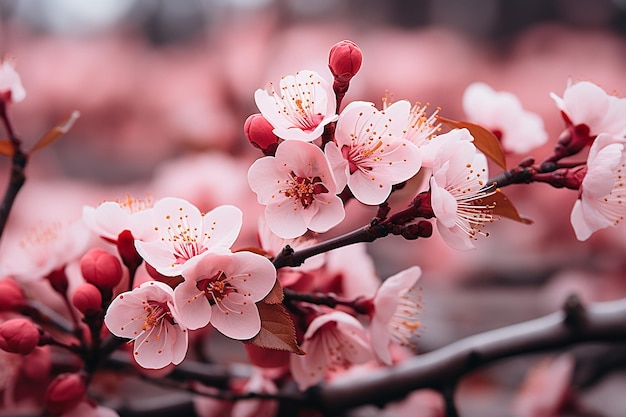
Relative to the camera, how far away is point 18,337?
421mm

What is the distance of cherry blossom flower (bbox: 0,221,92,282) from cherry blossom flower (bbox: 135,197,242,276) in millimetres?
147

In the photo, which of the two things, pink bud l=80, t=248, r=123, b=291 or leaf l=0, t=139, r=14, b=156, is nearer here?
pink bud l=80, t=248, r=123, b=291

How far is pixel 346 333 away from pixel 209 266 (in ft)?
0.50

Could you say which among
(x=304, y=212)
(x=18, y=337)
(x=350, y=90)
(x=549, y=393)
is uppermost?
(x=304, y=212)

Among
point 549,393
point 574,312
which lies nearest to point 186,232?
point 574,312

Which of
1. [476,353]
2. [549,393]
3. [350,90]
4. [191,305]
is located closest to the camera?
[191,305]

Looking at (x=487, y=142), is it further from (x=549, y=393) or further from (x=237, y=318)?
(x=549, y=393)

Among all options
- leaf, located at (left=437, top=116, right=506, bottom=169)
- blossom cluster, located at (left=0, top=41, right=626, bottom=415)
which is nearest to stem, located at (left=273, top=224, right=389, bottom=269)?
blossom cluster, located at (left=0, top=41, right=626, bottom=415)

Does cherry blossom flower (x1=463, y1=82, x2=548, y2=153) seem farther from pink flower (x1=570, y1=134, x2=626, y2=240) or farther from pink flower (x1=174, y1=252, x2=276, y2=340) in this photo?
pink flower (x1=174, y1=252, x2=276, y2=340)

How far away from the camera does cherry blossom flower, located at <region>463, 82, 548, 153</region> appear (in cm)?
52

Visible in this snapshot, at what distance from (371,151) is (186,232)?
0.40 ft

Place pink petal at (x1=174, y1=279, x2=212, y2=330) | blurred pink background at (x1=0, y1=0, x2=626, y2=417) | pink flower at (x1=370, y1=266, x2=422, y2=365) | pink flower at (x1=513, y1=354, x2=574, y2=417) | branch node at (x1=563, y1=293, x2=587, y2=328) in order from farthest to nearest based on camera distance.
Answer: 1. blurred pink background at (x1=0, y1=0, x2=626, y2=417)
2. pink flower at (x1=513, y1=354, x2=574, y2=417)
3. branch node at (x1=563, y1=293, x2=587, y2=328)
4. pink flower at (x1=370, y1=266, x2=422, y2=365)
5. pink petal at (x1=174, y1=279, x2=212, y2=330)

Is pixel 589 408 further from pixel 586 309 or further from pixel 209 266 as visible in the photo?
pixel 209 266

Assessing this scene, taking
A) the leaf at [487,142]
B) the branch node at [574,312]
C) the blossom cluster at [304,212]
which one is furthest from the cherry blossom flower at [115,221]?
the branch node at [574,312]
